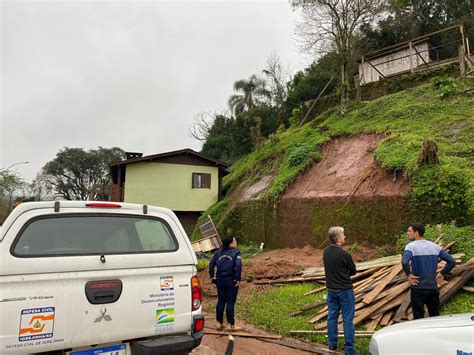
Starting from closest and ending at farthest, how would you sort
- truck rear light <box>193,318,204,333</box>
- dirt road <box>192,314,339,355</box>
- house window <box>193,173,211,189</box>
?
truck rear light <box>193,318,204,333</box>, dirt road <box>192,314,339,355</box>, house window <box>193,173,211,189</box>

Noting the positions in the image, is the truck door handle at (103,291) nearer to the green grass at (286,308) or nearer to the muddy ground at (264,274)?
the muddy ground at (264,274)

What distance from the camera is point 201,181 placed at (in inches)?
977

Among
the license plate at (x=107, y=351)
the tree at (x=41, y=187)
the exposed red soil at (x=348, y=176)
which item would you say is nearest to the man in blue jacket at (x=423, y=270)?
the license plate at (x=107, y=351)

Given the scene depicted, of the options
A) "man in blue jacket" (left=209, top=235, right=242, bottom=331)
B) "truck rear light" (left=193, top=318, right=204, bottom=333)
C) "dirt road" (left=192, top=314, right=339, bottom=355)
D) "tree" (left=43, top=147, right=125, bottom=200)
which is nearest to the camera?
"truck rear light" (left=193, top=318, right=204, bottom=333)

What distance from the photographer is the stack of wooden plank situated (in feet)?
20.3

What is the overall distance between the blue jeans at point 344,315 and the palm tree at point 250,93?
1263 inches

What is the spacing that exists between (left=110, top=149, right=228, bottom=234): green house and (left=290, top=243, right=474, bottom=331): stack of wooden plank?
17.7 m

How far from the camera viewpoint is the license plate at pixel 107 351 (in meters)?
2.92

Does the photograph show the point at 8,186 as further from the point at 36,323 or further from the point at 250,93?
the point at 36,323

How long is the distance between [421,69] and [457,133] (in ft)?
33.2

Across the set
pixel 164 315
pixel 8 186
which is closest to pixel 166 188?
pixel 8 186

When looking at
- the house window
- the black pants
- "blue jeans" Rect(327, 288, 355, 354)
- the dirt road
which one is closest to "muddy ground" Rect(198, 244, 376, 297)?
the dirt road

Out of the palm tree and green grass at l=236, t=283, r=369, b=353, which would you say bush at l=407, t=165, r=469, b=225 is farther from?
the palm tree

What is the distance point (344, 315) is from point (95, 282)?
12.1 ft
